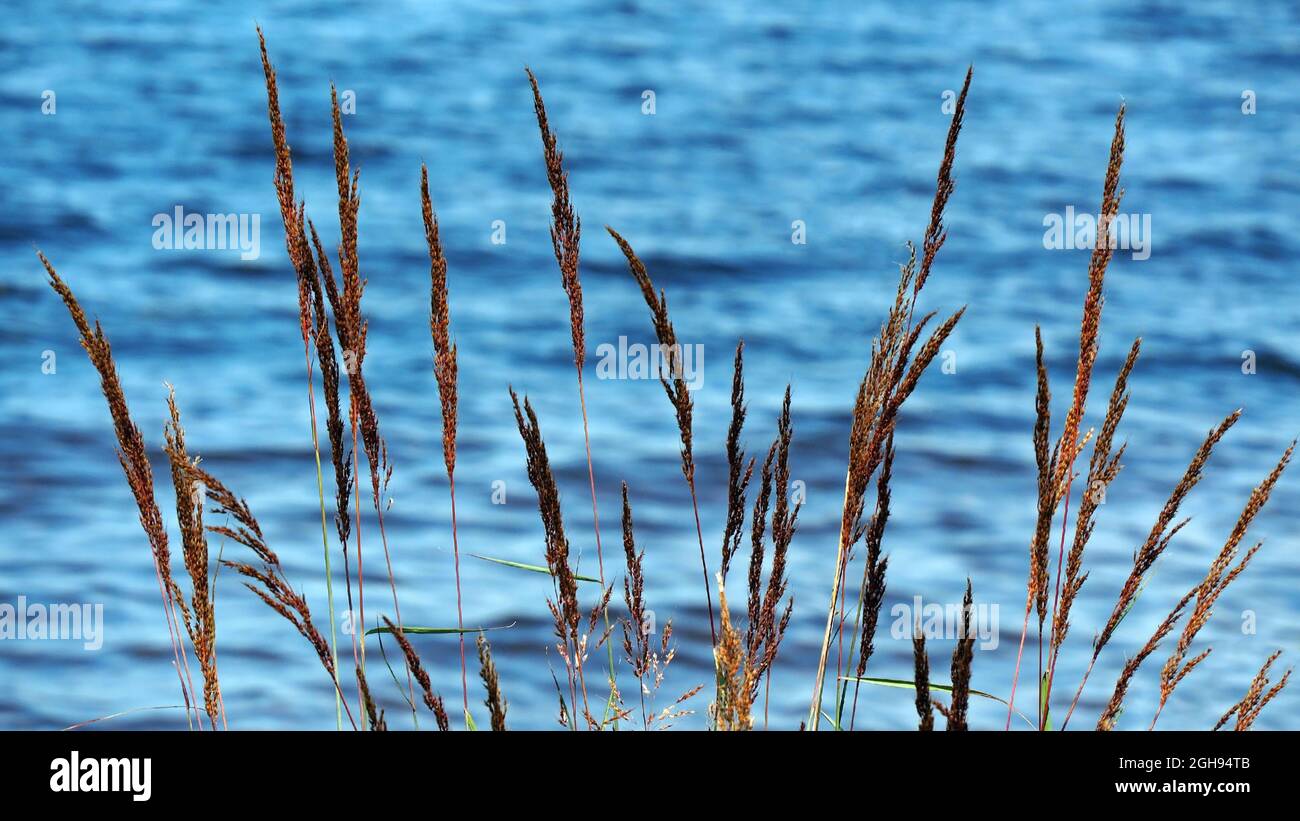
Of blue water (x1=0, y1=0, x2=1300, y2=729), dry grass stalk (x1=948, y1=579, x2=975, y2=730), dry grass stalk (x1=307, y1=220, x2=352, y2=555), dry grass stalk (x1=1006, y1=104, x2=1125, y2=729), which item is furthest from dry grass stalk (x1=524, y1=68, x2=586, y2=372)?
blue water (x1=0, y1=0, x2=1300, y2=729)

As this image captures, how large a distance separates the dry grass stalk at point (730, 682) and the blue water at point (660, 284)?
2.28m

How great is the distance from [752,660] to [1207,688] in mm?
3644

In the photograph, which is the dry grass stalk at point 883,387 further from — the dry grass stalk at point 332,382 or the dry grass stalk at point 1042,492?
the dry grass stalk at point 332,382

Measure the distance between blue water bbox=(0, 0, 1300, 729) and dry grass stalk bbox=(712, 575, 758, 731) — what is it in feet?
7.46

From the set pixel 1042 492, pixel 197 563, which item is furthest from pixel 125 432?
pixel 1042 492

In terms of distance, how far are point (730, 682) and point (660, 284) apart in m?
7.67

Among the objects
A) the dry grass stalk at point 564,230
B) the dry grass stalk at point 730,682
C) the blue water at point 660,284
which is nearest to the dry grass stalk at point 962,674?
the dry grass stalk at point 730,682

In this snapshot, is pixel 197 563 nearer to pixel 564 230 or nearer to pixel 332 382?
pixel 332 382

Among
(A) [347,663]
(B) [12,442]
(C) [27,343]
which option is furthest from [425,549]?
(C) [27,343]

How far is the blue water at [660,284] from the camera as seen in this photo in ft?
17.0

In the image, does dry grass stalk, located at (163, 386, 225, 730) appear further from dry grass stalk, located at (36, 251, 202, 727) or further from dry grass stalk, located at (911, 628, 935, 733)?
dry grass stalk, located at (911, 628, 935, 733)

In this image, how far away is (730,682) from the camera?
1.48 m
